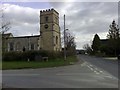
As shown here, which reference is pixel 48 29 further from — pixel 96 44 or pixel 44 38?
pixel 96 44

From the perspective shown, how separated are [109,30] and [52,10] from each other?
21.9 m

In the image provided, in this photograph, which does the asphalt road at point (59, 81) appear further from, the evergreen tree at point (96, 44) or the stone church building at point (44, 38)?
the evergreen tree at point (96, 44)

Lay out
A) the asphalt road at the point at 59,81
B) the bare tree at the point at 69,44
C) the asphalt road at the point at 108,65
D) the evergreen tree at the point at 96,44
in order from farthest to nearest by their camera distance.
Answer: the evergreen tree at the point at 96,44 < the bare tree at the point at 69,44 < the asphalt road at the point at 108,65 < the asphalt road at the point at 59,81

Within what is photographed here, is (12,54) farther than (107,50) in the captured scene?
No

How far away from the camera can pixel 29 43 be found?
98.7m

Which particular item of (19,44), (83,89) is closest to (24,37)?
(19,44)

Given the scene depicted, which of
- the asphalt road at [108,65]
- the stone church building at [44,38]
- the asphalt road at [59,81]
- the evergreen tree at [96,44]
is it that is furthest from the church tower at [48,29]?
the asphalt road at [59,81]

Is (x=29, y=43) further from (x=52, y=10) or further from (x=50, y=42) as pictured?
(x=52, y=10)

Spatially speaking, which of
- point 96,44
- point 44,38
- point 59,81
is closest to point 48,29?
point 44,38

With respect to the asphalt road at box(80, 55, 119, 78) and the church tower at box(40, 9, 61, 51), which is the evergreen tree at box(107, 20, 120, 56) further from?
the asphalt road at box(80, 55, 119, 78)

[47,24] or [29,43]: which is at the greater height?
[47,24]

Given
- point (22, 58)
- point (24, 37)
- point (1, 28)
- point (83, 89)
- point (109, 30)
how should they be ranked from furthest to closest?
point (24, 37)
point (109, 30)
point (22, 58)
point (83, 89)
point (1, 28)

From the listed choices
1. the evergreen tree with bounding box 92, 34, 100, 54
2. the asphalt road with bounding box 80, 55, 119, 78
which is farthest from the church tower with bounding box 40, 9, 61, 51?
the asphalt road with bounding box 80, 55, 119, 78

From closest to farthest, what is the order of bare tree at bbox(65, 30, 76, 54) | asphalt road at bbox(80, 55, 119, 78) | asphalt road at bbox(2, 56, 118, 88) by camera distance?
1. asphalt road at bbox(2, 56, 118, 88)
2. asphalt road at bbox(80, 55, 119, 78)
3. bare tree at bbox(65, 30, 76, 54)
